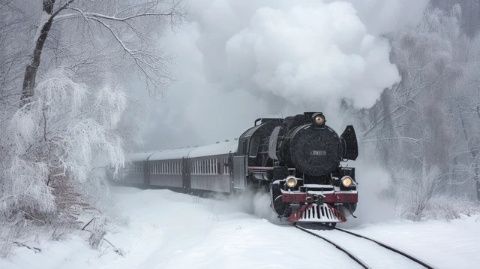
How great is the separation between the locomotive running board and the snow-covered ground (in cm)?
56

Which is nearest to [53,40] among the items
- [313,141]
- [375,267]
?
[313,141]

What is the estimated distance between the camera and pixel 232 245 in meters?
8.41

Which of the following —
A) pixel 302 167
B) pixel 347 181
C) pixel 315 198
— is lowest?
pixel 315 198

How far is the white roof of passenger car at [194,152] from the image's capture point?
1645cm

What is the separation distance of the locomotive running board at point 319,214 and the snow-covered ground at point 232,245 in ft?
1.84

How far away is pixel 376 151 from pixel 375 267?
765 inches

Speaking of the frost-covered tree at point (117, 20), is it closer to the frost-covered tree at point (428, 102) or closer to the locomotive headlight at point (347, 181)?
the locomotive headlight at point (347, 181)

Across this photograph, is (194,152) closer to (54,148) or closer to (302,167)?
(302,167)

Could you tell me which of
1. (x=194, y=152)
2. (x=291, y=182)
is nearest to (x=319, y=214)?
(x=291, y=182)

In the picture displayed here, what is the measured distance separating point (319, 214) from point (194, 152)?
1110 cm

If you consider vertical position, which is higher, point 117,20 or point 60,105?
point 117,20

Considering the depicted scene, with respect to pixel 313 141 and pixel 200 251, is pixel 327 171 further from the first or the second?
pixel 200 251

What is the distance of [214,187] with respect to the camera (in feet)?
59.1

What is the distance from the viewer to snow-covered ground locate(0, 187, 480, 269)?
7.38m
